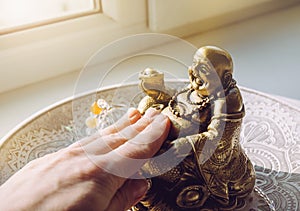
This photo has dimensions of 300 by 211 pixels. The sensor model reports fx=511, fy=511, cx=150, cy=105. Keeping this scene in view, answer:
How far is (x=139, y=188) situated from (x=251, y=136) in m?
0.23

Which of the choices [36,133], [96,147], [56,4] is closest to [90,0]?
[56,4]

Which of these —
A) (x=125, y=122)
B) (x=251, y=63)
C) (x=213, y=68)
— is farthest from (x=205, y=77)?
(x=251, y=63)

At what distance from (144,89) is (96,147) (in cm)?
9

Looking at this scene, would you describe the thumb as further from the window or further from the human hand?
the window

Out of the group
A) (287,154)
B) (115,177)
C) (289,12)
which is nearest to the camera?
(115,177)

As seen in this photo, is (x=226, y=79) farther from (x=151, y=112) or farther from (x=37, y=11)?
(x=37, y=11)

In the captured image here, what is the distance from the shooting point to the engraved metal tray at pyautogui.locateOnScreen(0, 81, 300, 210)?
0.63 metres

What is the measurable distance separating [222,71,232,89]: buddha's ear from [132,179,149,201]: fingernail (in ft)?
0.45

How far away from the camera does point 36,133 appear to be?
0.73 meters

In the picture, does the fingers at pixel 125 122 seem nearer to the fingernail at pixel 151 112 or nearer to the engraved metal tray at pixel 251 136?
the fingernail at pixel 151 112

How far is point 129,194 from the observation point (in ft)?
1.78

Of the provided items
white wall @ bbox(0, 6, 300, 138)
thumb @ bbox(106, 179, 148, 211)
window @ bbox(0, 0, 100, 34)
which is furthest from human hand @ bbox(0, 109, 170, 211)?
window @ bbox(0, 0, 100, 34)

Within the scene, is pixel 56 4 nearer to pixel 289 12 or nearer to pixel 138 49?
pixel 138 49

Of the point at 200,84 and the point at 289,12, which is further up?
the point at 200,84
